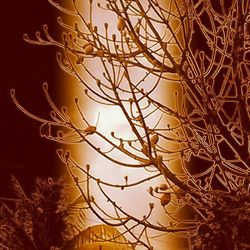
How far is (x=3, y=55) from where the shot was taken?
210 inches

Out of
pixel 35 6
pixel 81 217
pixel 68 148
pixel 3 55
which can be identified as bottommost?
pixel 81 217

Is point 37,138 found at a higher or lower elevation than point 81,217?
higher

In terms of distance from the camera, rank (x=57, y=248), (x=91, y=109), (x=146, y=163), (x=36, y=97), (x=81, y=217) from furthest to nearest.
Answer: (x=36, y=97), (x=91, y=109), (x=81, y=217), (x=57, y=248), (x=146, y=163)

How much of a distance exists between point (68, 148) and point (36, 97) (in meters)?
0.49

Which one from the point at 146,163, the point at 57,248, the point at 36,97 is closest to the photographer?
the point at 146,163

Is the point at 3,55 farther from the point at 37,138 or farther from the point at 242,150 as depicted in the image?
the point at 242,150

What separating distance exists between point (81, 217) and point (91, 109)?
0.82 m

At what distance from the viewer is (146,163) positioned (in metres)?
3.10

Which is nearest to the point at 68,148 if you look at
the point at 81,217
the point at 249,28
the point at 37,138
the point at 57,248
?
the point at 37,138

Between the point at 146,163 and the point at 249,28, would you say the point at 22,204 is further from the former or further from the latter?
the point at 249,28

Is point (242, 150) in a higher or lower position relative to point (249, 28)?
lower

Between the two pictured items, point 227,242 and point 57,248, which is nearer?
point 227,242

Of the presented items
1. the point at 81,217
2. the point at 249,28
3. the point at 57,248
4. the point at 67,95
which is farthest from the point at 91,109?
the point at 249,28

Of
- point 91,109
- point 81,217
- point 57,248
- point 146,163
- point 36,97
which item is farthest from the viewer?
point 36,97
